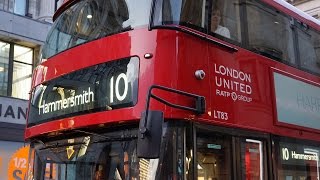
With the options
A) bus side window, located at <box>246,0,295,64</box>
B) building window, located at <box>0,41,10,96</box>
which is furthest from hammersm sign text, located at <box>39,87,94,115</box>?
building window, located at <box>0,41,10,96</box>

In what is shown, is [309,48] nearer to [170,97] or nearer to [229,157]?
[229,157]

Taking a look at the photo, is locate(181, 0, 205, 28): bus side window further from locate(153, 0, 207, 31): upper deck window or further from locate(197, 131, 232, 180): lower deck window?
locate(197, 131, 232, 180): lower deck window

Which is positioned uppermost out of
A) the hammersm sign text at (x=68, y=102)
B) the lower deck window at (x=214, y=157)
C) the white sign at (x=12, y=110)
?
the white sign at (x=12, y=110)

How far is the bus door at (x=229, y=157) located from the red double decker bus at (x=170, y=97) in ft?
0.04

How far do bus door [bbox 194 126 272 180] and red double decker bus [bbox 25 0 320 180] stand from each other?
0.01m

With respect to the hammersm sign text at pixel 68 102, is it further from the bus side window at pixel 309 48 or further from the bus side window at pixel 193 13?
the bus side window at pixel 309 48

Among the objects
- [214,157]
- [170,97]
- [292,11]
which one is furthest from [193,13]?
[292,11]

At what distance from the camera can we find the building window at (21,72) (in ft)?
56.5

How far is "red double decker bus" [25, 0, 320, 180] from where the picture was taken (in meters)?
4.69

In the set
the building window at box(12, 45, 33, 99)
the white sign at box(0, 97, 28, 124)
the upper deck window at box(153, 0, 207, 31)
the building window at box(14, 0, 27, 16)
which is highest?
the building window at box(14, 0, 27, 16)

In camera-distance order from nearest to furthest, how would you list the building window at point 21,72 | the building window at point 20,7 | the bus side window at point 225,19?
the bus side window at point 225,19 → the building window at point 21,72 → the building window at point 20,7

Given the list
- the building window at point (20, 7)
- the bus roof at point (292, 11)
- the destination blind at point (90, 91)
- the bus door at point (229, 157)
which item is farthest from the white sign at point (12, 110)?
the bus door at point (229, 157)

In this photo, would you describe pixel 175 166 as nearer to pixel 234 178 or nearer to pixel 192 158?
pixel 192 158

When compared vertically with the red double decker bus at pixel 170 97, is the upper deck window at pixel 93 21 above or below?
above
